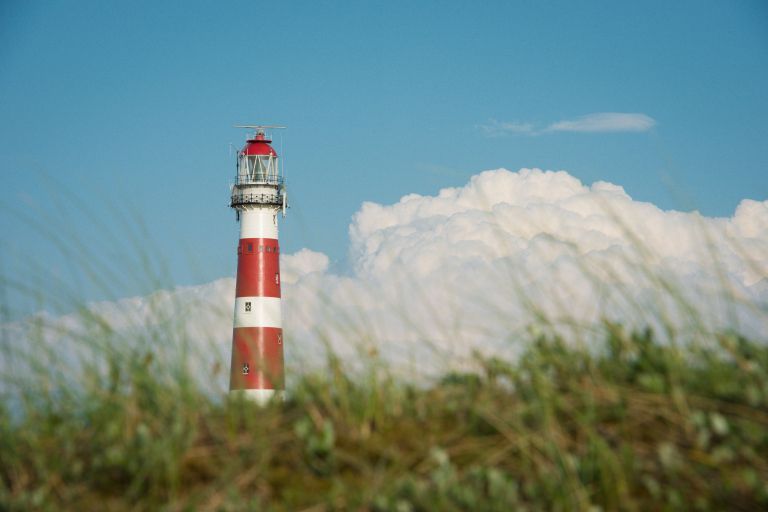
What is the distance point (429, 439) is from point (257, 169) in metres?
32.9

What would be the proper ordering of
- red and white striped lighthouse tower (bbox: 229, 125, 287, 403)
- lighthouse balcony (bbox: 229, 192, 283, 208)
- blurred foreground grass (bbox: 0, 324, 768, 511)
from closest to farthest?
blurred foreground grass (bbox: 0, 324, 768, 511)
red and white striped lighthouse tower (bbox: 229, 125, 287, 403)
lighthouse balcony (bbox: 229, 192, 283, 208)

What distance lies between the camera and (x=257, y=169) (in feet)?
120

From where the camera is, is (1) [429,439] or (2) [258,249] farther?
(2) [258,249]

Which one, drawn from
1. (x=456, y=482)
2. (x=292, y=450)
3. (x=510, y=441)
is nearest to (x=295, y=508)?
(x=292, y=450)

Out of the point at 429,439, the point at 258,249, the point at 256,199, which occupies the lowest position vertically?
the point at 429,439

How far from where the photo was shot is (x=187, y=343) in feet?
16.9

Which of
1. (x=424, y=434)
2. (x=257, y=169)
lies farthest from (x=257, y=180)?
(x=424, y=434)

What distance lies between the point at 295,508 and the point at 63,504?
1188 mm

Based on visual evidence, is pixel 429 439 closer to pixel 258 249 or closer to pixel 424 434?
pixel 424 434

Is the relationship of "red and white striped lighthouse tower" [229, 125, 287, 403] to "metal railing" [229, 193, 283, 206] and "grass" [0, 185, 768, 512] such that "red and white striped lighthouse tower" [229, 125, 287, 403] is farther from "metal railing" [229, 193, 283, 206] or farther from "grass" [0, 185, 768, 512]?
"grass" [0, 185, 768, 512]

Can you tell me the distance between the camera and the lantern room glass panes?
36312 mm

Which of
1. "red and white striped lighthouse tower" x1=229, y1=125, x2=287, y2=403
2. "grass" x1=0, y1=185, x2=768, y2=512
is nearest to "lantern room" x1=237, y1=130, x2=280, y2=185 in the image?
"red and white striped lighthouse tower" x1=229, y1=125, x2=287, y2=403

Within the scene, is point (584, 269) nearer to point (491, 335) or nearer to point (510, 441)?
point (491, 335)

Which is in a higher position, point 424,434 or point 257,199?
point 257,199
